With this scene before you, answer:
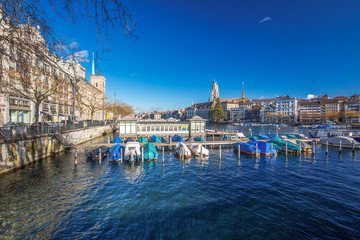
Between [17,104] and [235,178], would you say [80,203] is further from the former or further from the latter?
[17,104]

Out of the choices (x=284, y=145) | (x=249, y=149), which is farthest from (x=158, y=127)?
(x=284, y=145)

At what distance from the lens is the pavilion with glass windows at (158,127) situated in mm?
38750

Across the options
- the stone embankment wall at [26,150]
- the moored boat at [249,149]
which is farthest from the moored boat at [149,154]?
the moored boat at [249,149]

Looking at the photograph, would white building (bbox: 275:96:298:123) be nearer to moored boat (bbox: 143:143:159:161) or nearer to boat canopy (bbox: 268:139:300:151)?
boat canopy (bbox: 268:139:300:151)

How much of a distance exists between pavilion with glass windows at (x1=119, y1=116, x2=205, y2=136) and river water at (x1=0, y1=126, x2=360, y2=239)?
1942 centimetres

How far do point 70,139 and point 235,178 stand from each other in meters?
28.9

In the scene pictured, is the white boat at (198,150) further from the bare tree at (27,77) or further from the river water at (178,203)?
the bare tree at (27,77)

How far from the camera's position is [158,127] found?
40844mm

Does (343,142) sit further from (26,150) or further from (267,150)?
(26,150)

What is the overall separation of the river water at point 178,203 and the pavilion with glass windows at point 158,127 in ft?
63.7

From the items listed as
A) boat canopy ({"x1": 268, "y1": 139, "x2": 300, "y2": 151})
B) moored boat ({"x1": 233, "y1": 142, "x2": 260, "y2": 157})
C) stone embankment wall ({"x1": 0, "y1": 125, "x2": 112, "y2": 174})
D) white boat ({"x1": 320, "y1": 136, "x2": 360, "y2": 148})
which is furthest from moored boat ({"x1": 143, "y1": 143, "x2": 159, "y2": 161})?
white boat ({"x1": 320, "y1": 136, "x2": 360, "y2": 148})

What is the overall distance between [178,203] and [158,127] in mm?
29882

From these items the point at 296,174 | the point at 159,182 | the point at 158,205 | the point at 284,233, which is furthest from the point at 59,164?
the point at 296,174

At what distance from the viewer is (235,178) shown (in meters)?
16.7
